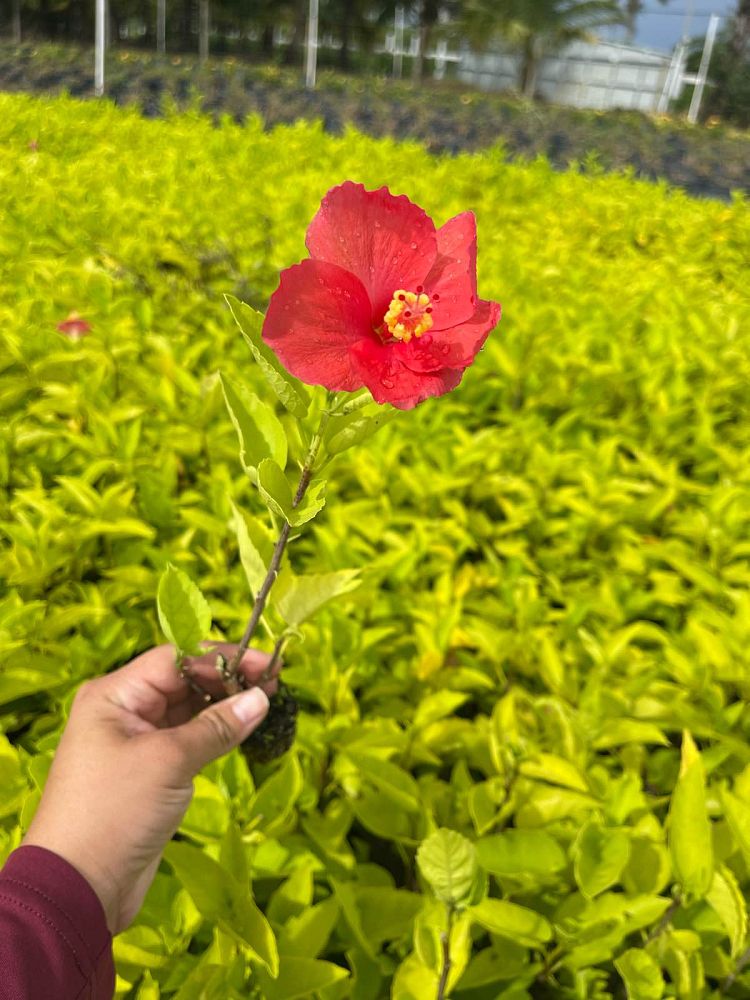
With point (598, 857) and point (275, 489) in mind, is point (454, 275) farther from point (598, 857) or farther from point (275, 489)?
point (598, 857)

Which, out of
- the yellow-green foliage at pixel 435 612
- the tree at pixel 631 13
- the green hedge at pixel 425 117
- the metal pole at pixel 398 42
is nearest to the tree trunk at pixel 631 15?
the tree at pixel 631 13

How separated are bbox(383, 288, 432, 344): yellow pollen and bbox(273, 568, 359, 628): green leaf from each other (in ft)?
A: 1.05

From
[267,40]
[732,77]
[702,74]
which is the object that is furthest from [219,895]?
[267,40]

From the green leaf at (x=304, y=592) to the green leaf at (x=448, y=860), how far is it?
25cm

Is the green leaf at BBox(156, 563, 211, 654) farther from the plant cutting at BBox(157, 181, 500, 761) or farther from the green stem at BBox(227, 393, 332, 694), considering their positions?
the plant cutting at BBox(157, 181, 500, 761)

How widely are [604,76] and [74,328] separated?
28.7m

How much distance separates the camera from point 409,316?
58cm

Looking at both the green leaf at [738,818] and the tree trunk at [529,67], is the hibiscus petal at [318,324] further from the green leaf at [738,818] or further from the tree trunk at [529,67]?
the tree trunk at [529,67]

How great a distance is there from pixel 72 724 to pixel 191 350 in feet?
3.73

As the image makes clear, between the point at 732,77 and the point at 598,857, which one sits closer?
the point at 598,857

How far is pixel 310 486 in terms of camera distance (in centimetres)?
66

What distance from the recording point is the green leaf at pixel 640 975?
84cm

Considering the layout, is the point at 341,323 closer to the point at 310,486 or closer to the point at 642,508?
the point at 310,486

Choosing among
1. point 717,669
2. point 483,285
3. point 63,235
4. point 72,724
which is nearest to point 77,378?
point 63,235
